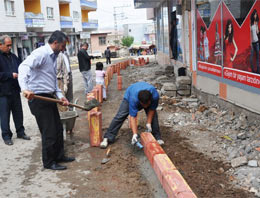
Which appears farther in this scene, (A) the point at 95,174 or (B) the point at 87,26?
(B) the point at 87,26

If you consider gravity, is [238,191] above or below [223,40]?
below

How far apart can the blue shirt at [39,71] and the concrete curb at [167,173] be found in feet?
5.82

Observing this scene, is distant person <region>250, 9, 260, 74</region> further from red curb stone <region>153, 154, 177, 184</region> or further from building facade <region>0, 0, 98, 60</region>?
building facade <region>0, 0, 98, 60</region>

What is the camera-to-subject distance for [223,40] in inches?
292

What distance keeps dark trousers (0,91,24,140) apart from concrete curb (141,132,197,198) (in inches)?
111

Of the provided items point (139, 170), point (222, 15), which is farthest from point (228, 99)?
point (139, 170)

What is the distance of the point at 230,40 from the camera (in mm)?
6996

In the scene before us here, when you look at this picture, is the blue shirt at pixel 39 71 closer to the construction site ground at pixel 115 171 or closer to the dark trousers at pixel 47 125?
the dark trousers at pixel 47 125

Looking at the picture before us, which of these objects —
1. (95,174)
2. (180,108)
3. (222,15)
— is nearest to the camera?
(95,174)

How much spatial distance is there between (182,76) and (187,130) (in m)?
3.83

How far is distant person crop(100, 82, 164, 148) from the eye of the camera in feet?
16.0

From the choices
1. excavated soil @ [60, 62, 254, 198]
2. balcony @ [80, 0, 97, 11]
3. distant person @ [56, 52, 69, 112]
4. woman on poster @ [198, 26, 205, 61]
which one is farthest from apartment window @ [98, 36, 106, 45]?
excavated soil @ [60, 62, 254, 198]

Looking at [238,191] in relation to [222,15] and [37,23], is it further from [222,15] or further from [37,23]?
[37,23]

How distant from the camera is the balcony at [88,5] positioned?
49.5 metres
